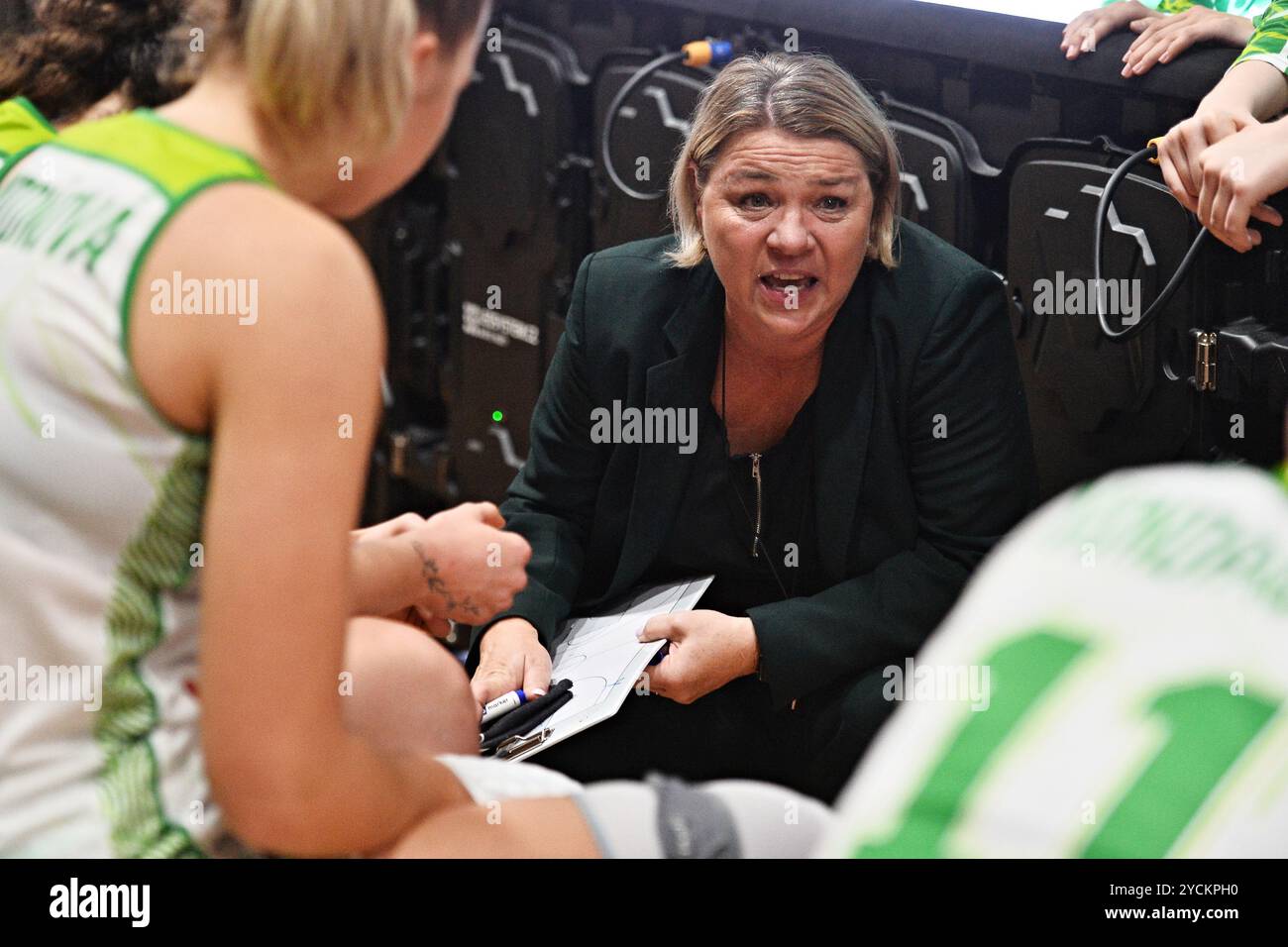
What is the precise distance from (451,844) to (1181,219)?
0.80 meters

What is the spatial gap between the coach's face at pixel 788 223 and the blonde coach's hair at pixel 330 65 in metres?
0.53

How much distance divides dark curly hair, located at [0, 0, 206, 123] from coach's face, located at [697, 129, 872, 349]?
457 millimetres

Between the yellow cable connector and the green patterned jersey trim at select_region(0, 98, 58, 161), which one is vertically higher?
the yellow cable connector

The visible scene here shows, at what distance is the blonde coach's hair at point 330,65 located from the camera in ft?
2.44

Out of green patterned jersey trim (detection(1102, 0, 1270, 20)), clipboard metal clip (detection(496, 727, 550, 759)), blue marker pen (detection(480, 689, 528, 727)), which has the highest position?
green patterned jersey trim (detection(1102, 0, 1270, 20))

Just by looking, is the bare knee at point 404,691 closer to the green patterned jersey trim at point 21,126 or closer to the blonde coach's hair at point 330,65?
the blonde coach's hair at point 330,65

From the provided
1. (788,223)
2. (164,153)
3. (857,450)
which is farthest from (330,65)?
(857,450)

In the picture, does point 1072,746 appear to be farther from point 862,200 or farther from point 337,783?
point 862,200

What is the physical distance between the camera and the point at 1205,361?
122 centimetres

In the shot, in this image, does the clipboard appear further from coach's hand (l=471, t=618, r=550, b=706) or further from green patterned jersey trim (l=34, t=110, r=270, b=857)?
green patterned jersey trim (l=34, t=110, r=270, b=857)

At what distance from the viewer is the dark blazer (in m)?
Answer: 1.29

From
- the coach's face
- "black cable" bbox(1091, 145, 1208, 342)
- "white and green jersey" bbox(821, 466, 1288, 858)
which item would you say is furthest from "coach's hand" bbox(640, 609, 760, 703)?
"white and green jersey" bbox(821, 466, 1288, 858)

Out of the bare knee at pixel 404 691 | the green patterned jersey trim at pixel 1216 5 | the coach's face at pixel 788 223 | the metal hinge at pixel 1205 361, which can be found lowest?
the bare knee at pixel 404 691

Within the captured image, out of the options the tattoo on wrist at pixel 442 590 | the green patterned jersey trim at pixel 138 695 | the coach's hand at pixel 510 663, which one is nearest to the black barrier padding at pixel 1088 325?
the coach's hand at pixel 510 663
